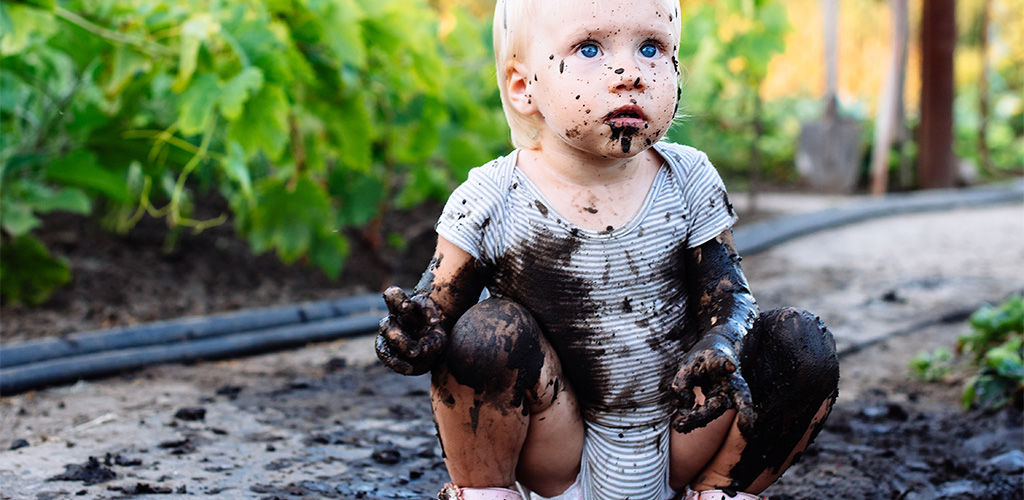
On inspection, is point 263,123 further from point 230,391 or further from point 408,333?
point 408,333

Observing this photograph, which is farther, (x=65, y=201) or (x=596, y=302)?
(x=65, y=201)

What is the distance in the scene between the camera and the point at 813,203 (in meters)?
7.35

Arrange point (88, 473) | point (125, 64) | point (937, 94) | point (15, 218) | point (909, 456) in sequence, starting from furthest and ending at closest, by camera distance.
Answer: point (937, 94)
point (15, 218)
point (125, 64)
point (909, 456)
point (88, 473)

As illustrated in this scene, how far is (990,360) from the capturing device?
7.93 ft

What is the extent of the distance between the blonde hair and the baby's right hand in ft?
1.21

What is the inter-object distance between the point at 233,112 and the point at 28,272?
49.0 inches

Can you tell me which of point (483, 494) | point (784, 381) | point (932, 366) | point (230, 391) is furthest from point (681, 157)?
point (932, 366)

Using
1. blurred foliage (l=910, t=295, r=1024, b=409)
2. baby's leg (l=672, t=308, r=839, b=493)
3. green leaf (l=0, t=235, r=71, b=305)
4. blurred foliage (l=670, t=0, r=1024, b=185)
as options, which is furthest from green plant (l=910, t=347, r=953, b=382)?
green leaf (l=0, t=235, r=71, b=305)

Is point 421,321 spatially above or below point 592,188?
below

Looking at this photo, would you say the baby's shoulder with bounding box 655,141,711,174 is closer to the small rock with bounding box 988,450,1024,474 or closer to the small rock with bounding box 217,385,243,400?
the small rock with bounding box 988,450,1024,474

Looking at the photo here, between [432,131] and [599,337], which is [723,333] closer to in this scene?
[599,337]

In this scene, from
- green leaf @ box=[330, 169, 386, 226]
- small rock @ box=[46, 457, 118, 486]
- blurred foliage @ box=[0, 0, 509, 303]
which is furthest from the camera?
green leaf @ box=[330, 169, 386, 226]

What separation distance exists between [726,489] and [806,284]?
2665 mm

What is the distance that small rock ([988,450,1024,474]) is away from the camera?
203 centimetres
